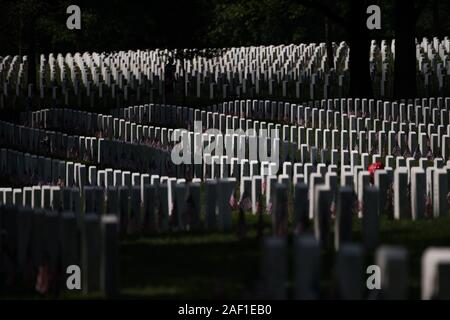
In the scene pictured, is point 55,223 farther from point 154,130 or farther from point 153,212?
point 154,130

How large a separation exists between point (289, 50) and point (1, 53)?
1769cm

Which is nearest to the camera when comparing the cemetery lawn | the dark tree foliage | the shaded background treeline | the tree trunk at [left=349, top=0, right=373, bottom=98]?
the cemetery lawn

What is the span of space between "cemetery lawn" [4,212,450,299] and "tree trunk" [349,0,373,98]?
2031 cm

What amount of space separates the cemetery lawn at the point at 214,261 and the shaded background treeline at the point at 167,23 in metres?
20.3

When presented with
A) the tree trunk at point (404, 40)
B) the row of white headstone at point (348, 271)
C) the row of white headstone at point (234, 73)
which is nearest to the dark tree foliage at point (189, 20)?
the tree trunk at point (404, 40)

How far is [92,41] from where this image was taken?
60938mm

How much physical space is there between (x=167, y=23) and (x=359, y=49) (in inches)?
186

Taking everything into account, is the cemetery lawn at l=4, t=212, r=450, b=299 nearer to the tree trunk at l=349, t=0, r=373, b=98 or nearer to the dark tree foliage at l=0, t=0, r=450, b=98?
the dark tree foliage at l=0, t=0, r=450, b=98

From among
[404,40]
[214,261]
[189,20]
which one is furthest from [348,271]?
[189,20]

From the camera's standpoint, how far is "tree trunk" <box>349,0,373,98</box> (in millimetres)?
33406

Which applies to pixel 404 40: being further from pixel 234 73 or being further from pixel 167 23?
pixel 234 73

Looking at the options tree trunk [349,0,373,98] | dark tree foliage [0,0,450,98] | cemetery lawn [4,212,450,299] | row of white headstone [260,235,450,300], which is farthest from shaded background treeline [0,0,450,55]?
row of white headstone [260,235,450,300]
